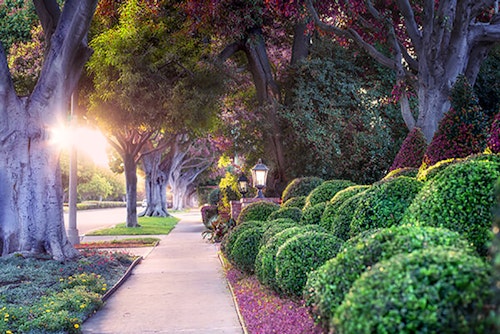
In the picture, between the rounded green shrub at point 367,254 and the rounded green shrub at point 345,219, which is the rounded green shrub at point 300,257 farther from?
the rounded green shrub at point 367,254

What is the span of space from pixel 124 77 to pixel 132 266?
6.06m

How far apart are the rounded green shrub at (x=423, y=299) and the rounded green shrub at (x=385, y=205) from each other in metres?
2.67

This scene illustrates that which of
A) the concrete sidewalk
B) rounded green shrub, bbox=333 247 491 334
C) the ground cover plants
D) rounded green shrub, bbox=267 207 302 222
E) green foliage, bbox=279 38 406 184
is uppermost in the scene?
green foliage, bbox=279 38 406 184

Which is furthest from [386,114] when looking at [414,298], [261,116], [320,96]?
[414,298]

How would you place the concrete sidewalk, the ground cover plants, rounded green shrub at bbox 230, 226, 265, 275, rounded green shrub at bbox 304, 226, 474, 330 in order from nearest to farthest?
rounded green shrub at bbox 304, 226, 474, 330 < the ground cover plants < the concrete sidewalk < rounded green shrub at bbox 230, 226, 265, 275

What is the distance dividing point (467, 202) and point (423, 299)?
194 cm

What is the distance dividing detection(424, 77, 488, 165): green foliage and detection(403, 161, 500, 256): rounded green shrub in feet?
9.88

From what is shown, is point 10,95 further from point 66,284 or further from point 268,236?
A: point 268,236

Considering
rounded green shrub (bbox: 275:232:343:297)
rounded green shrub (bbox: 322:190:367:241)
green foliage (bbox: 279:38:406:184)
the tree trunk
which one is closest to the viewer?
rounded green shrub (bbox: 275:232:343:297)

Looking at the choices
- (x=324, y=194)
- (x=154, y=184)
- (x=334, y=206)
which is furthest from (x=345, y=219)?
(x=154, y=184)

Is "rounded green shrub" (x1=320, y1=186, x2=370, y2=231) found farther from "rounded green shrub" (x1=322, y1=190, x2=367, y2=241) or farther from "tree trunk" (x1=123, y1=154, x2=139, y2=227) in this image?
"tree trunk" (x1=123, y1=154, x2=139, y2=227)

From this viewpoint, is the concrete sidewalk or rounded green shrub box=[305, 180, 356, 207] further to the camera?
rounded green shrub box=[305, 180, 356, 207]

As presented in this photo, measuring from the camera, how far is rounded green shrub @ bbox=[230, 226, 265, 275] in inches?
348

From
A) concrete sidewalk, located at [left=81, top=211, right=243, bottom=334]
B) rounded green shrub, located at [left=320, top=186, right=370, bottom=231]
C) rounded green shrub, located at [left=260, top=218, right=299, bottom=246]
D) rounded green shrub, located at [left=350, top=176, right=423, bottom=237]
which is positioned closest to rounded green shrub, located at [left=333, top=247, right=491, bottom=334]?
rounded green shrub, located at [left=350, top=176, right=423, bottom=237]
